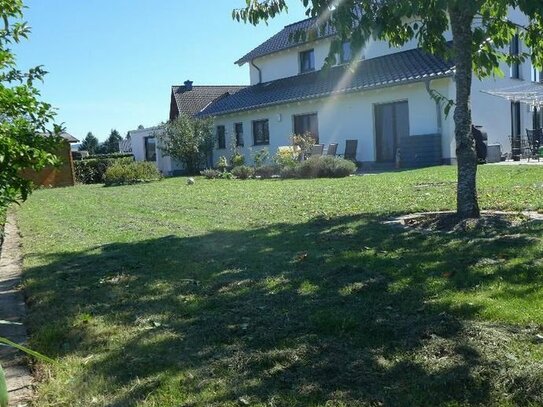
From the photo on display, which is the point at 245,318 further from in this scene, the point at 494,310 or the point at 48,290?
the point at 48,290

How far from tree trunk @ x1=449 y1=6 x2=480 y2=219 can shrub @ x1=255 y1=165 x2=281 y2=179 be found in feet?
40.7

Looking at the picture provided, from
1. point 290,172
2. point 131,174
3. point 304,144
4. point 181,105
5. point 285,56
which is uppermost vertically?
point 285,56

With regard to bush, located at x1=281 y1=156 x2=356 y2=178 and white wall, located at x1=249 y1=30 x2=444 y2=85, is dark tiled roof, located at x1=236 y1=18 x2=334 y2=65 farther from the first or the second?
bush, located at x1=281 y1=156 x2=356 y2=178

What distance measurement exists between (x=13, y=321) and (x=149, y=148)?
34.4 metres

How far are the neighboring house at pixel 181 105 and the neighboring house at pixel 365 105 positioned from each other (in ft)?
17.1

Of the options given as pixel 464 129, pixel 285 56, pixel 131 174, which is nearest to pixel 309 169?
pixel 131 174

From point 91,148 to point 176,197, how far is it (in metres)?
64.1

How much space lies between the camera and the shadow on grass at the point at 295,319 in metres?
2.94

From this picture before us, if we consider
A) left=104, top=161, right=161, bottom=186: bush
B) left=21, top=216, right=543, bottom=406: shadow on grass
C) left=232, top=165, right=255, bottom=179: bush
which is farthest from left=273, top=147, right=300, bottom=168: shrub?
left=21, top=216, right=543, bottom=406: shadow on grass

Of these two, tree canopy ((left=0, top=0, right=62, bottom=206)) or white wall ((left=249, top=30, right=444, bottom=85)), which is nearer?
tree canopy ((left=0, top=0, right=62, bottom=206))

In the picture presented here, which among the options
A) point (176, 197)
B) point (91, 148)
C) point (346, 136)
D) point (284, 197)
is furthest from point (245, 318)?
point (91, 148)

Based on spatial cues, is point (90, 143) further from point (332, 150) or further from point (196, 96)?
point (332, 150)

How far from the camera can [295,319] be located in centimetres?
395

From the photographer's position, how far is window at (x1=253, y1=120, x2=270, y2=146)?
26234 millimetres
